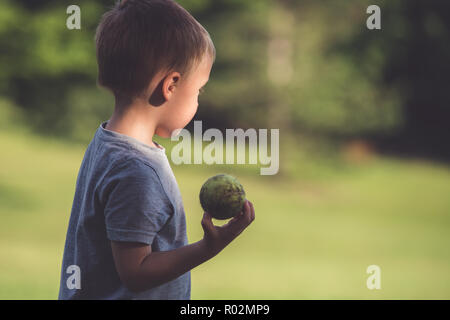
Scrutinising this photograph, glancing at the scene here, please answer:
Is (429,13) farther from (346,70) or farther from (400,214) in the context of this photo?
(400,214)

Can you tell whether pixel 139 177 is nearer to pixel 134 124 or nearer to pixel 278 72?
pixel 134 124

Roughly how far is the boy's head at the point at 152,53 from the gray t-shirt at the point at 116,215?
7.1 inches

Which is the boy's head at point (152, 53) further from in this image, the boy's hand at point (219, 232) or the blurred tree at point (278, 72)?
the blurred tree at point (278, 72)

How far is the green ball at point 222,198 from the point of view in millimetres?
2137

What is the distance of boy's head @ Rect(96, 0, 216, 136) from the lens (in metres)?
1.90

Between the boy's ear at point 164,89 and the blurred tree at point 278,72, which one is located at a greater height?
the blurred tree at point 278,72

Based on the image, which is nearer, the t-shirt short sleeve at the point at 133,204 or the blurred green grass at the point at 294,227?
the t-shirt short sleeve at the point at 133,204

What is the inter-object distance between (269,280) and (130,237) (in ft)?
27.1

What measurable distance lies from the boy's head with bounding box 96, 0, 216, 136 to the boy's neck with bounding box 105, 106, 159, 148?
0.04 m

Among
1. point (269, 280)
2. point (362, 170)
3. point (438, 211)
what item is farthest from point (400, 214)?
point (269, 280)

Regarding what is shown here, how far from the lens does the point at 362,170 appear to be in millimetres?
22844

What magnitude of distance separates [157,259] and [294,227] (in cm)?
1437

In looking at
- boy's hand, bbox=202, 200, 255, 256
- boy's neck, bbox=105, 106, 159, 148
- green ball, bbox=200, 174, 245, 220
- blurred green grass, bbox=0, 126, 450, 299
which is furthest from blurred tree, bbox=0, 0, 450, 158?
boy's hand, bbox=202, 200, 255, 256

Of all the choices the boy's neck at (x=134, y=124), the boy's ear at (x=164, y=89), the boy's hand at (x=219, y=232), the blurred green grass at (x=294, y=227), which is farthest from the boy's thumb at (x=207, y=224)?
the blurred green grass at (x=294, y=227)
